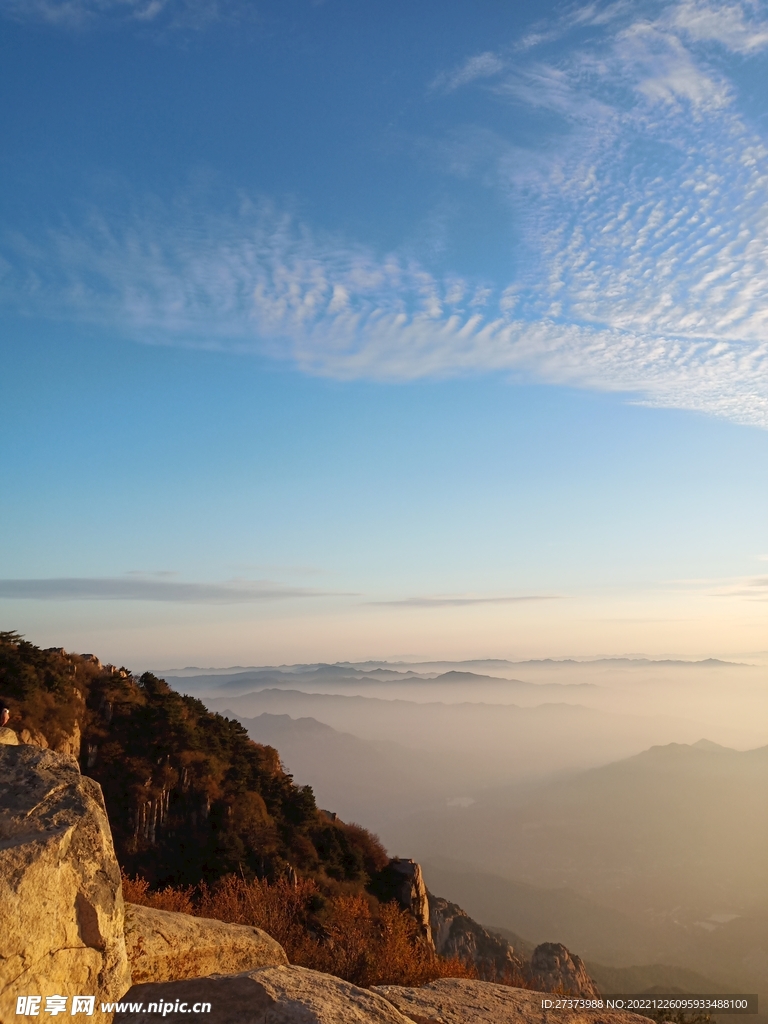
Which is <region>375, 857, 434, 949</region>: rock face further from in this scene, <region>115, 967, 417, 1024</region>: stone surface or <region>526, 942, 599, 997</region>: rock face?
<region>115, 967, 417, 1024</region>: stone surface

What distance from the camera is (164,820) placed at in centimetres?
3566

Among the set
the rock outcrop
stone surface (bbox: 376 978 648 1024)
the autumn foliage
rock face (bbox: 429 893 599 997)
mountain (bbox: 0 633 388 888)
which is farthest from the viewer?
the rock outcrop

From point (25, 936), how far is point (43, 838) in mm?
1007

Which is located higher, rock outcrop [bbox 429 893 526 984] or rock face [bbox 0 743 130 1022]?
rock face [bbox 0 743 130 1022]

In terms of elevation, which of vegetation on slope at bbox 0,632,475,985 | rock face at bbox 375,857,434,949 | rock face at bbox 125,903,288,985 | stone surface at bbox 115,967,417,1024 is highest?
stone surface at bbox 115,967,417,1024

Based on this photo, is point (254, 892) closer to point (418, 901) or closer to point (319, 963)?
point (319, 963)

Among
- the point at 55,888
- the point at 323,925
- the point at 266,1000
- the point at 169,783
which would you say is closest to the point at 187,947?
the point at 266,1000

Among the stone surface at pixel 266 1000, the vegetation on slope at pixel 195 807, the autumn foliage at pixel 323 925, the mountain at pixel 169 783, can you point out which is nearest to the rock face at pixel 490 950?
the mountain at pixel 169 783

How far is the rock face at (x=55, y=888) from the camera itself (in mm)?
6818

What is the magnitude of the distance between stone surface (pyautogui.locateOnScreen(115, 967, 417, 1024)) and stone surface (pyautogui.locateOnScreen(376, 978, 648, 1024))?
2.61m

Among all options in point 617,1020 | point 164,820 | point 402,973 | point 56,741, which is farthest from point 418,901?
point 617,1020

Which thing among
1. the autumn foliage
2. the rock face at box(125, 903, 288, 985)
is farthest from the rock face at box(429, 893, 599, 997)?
the rock face at box(125, 903, 288, 985)

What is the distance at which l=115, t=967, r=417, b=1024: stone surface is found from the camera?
26.3 feet

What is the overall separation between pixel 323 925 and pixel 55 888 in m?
21.7
